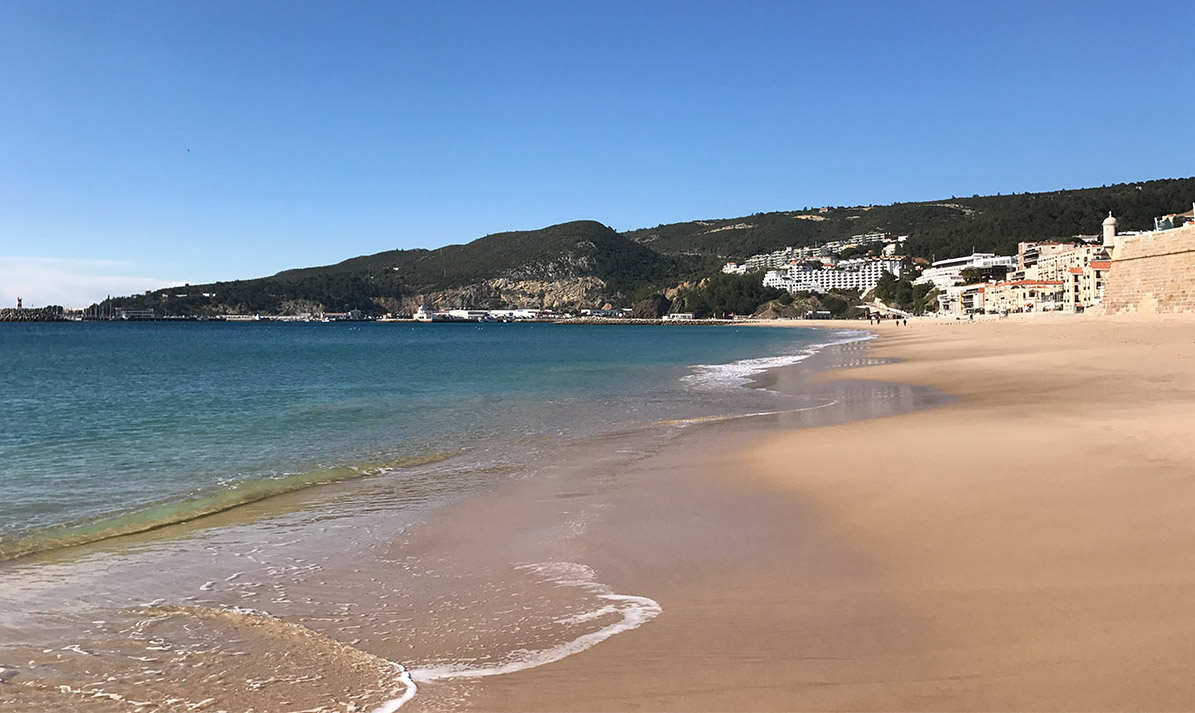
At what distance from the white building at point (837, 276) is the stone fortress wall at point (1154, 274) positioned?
109887 mm

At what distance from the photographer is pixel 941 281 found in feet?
378

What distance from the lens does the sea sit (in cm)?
366

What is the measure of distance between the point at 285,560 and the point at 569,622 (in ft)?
8.70

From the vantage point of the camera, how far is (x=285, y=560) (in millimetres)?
5781

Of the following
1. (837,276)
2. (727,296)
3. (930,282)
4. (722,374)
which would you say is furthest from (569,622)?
(837,276)

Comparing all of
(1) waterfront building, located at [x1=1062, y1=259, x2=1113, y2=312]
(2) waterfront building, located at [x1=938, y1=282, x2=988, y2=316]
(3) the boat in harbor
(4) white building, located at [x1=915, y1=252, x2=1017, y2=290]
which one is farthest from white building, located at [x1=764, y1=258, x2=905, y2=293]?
(1) waterfront building, located at [x1=1062, y1=259, x2=1113, y2=312]

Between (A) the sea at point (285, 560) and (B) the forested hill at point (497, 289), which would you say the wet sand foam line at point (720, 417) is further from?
(B) the forested hill at point (497, 289)

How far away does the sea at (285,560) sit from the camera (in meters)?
3.66

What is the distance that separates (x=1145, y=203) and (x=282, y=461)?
148 metres

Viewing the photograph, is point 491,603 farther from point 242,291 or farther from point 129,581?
point 242,291

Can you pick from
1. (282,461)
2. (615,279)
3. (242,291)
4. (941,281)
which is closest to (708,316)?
(615,279)

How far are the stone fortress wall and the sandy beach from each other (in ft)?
117

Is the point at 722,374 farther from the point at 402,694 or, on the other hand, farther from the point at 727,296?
the point at 727,296

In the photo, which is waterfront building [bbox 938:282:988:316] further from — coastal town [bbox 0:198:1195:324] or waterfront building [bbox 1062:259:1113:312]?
waterfront building [bbox 1062:259:1113:312]
